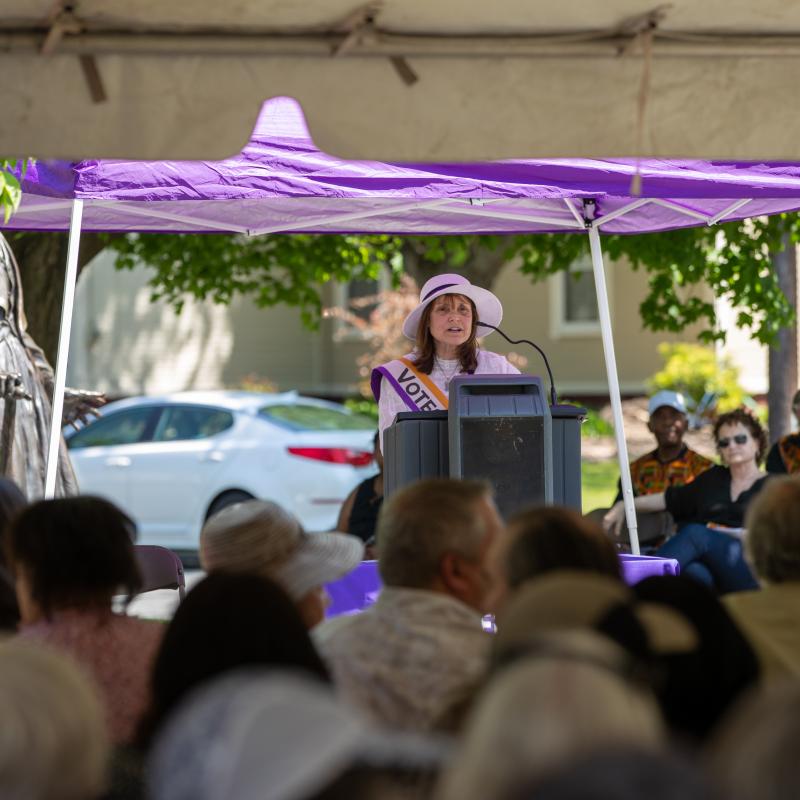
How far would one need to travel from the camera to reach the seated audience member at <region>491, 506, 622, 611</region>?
2.47m

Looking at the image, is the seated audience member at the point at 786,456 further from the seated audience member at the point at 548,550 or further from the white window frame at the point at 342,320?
the white window frame at the point at 342,320

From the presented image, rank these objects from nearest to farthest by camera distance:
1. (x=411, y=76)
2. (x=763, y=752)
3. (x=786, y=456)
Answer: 1. (x=763, y=752)
2. (x=411, y=76)
3. (x=786, y=456)

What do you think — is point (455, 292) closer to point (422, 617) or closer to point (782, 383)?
point (422, 617)

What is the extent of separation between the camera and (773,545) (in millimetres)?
2803

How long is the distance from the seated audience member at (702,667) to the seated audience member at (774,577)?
277mm

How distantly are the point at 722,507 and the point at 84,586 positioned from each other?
4715mm

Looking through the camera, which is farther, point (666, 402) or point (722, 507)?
point (666, 402)

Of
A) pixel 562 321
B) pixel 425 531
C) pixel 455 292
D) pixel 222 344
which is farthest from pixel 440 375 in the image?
pixel 222 344

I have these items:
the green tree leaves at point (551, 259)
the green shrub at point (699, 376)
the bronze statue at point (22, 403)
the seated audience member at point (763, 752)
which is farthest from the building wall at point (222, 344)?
the seated audience member at point (763, 752)

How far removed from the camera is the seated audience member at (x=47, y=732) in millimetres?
1549

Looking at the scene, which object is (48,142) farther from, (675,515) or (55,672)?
(675,515)

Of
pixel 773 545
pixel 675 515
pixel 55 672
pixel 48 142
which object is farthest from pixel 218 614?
pixel 675 515

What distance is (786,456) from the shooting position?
749 centimetres

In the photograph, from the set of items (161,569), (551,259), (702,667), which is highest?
(551,259)
